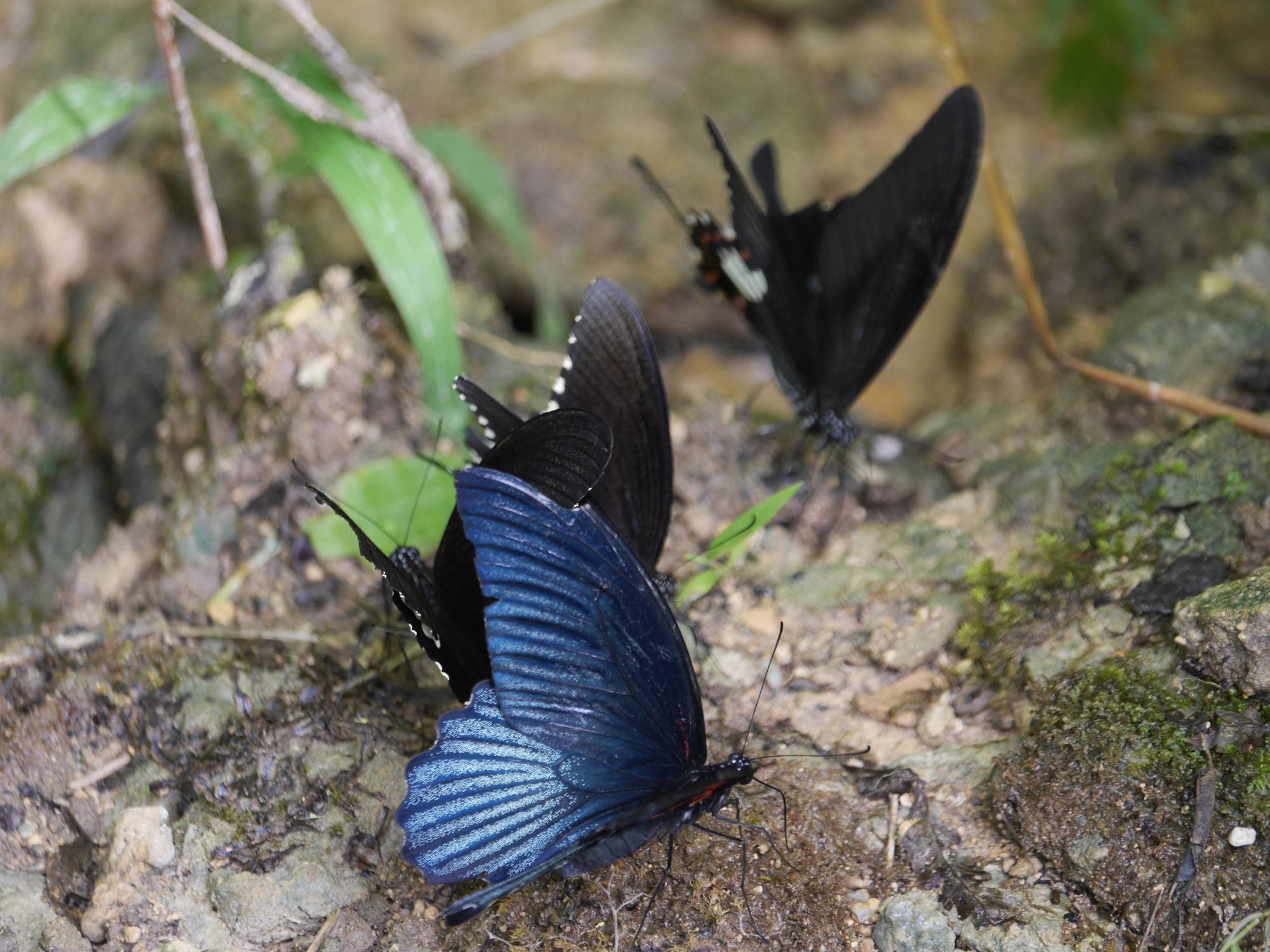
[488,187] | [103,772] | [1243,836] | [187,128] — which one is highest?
[187,128]

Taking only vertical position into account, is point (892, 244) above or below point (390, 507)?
above

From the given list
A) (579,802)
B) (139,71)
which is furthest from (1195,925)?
(139,71)

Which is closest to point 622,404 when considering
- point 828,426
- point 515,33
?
point 828,426

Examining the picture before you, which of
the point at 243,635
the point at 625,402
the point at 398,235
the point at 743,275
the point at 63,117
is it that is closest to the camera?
the point at 625,402

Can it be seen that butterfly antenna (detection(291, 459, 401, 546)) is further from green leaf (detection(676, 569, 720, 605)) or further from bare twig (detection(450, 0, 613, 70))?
bare twig (detection(450, 0, 613, 70))

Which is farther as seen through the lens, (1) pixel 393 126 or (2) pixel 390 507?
(1) pixel 393 126

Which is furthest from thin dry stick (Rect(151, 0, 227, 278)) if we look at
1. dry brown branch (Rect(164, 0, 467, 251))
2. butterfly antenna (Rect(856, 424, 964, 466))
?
butterfly antenna (Rect(856, 424, 964, 466))

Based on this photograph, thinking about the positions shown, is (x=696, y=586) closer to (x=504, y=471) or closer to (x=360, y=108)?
(x=504, y=471)

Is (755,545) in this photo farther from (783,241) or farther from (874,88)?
(874,88)
